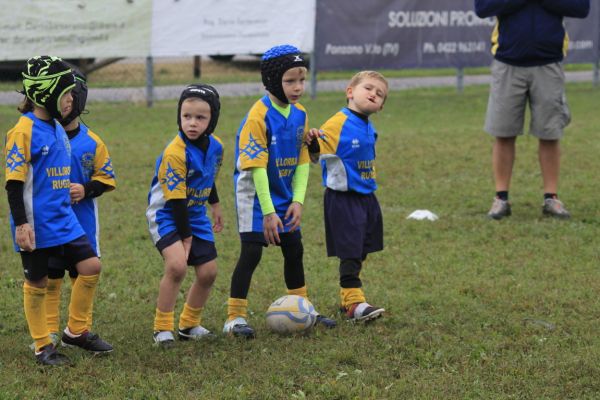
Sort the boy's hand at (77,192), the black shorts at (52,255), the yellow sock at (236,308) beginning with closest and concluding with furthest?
1. the black shorts at (52,255)
2. the boy's hand at (77,192)
3. the yellow sock at (236,308)

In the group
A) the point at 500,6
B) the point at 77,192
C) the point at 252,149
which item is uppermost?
the point at 500,6

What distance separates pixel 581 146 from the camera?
12250 millimetres

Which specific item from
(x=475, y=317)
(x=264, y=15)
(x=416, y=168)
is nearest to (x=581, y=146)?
(x=416, y=168)

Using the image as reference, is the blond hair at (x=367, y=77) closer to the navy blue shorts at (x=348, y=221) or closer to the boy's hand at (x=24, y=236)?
the navy blue shorts at (x=348, y=221)

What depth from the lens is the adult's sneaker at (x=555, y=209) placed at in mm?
8836

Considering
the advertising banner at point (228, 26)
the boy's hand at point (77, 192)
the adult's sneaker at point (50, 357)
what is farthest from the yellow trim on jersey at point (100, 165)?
the advertising banner at point (228, 26)

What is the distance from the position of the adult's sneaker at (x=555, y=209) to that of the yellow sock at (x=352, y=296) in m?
3.25

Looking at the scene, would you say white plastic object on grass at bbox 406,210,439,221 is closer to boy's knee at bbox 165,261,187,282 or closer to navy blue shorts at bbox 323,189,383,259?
navy blue shorts at bbox 323,189,383,259

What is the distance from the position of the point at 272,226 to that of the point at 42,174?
1.25 meters

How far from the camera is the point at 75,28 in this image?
47.6ft

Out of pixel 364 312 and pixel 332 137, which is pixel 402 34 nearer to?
pixel 332 137

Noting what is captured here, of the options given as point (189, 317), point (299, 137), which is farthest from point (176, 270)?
point (299, 137)

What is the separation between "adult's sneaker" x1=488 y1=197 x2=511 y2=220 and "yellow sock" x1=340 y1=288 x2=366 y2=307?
2.99 m

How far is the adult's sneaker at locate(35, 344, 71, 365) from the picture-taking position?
205 inches
